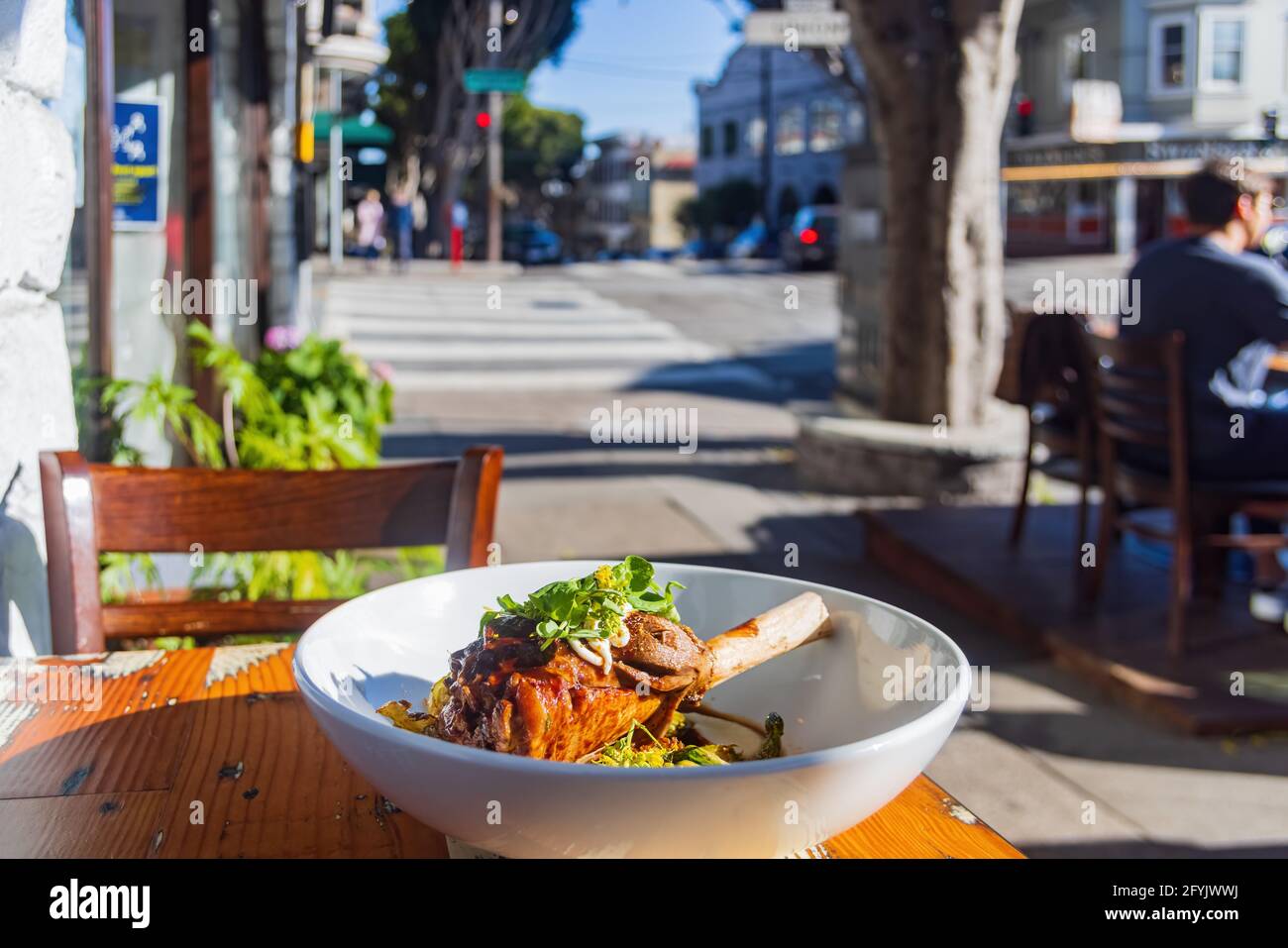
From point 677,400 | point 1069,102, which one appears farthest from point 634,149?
point 677,400

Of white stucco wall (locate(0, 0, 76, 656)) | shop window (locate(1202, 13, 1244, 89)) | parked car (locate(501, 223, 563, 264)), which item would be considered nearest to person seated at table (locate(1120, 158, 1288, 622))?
white stucco wall (locate(0, 0, 76, 656))

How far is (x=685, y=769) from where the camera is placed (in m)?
0.78

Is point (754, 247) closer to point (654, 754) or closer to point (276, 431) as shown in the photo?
point (276, 431)

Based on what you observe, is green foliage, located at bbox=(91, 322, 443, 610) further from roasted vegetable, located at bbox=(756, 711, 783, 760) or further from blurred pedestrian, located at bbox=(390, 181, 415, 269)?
blurred pedestrian, located at bbox=(390, 181, 415, 269)

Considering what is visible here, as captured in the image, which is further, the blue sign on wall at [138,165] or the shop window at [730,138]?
the shop window at [730,138]

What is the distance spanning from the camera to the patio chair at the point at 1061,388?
4.94 meters

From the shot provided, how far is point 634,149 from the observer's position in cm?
7212

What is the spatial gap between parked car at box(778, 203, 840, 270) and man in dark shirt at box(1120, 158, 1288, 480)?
25.9 metres

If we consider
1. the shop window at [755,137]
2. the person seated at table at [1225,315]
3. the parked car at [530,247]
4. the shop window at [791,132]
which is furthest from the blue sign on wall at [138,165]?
the shop window at [755,137]

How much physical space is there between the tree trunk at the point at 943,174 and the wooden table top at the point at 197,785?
18.7 ft

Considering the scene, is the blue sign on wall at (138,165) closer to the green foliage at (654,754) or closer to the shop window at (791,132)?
the green foliage at (654,754)

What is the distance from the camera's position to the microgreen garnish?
0.97m
